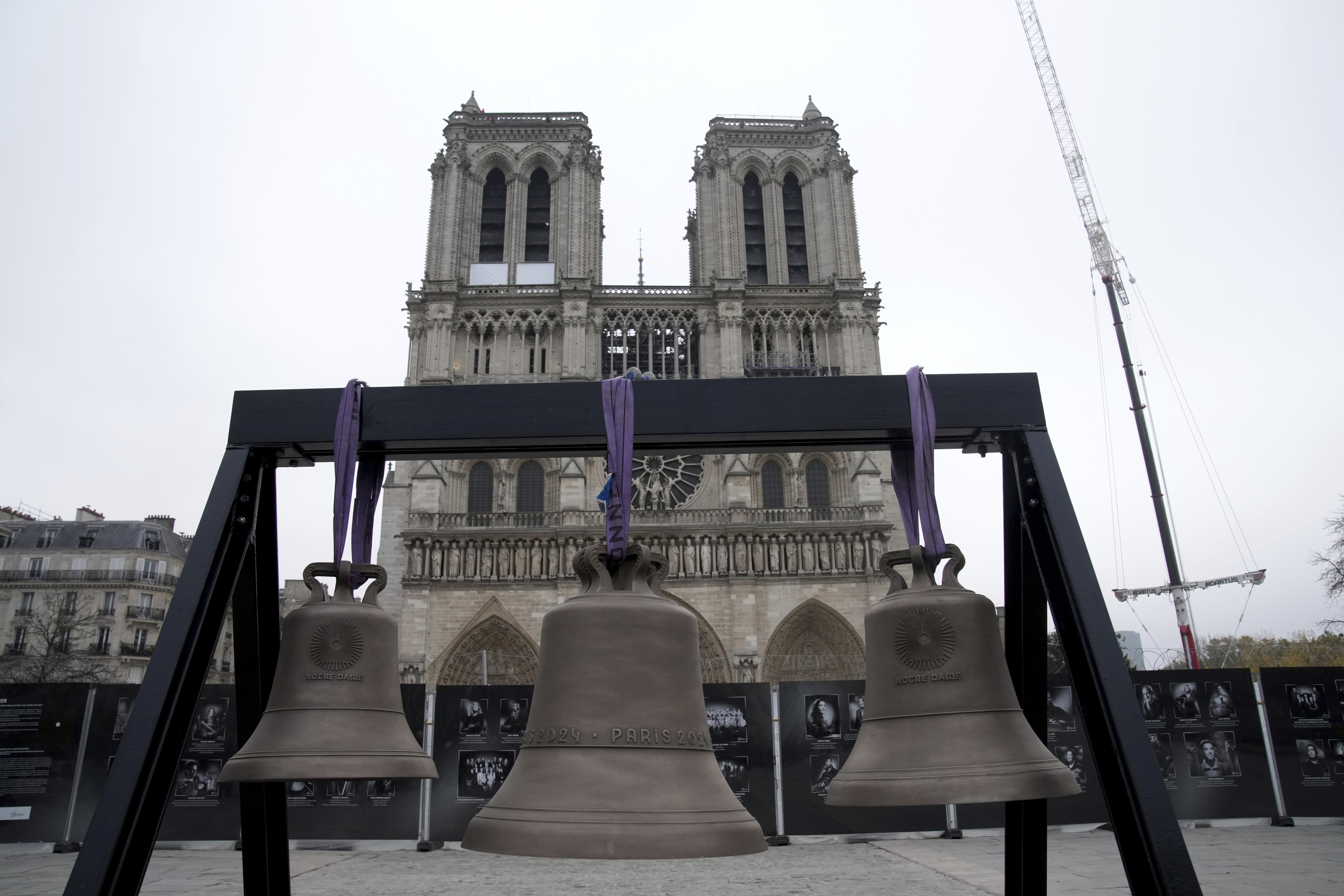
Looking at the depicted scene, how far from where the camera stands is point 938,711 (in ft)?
8.41

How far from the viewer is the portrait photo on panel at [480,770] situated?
10.0 m

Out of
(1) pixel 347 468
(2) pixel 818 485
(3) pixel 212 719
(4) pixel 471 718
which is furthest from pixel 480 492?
(1) pixel 347 468

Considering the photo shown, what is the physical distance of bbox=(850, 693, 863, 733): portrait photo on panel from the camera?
1041 cm

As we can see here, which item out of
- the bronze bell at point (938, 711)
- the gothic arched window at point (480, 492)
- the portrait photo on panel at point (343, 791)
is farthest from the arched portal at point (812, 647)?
the bronze bell at point (938, 711)

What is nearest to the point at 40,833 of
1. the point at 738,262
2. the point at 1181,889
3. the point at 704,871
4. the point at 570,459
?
the point at 704,871

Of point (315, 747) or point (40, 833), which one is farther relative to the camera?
point (40, 833)

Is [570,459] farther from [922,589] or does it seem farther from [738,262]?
[922,589]

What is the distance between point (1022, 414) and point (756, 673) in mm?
25703

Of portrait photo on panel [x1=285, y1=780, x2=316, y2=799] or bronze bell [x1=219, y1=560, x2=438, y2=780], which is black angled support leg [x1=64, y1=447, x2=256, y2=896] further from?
portrait photo on panel [x1=285, y1=780, x2=316, y2=799]

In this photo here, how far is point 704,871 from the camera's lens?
8.04 metres

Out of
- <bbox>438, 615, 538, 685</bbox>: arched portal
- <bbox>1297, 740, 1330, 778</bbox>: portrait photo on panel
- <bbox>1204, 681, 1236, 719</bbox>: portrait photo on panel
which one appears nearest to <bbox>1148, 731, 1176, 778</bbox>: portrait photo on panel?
<bbox>1204, 681, 1236, 719</bbox>: portrait photo on panel

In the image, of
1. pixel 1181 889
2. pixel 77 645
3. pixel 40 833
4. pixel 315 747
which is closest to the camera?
pixel 1181 889

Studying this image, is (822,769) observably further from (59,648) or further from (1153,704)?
(59,648)

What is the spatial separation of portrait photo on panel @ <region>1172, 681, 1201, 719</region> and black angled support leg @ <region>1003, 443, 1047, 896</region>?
28.7 ft
